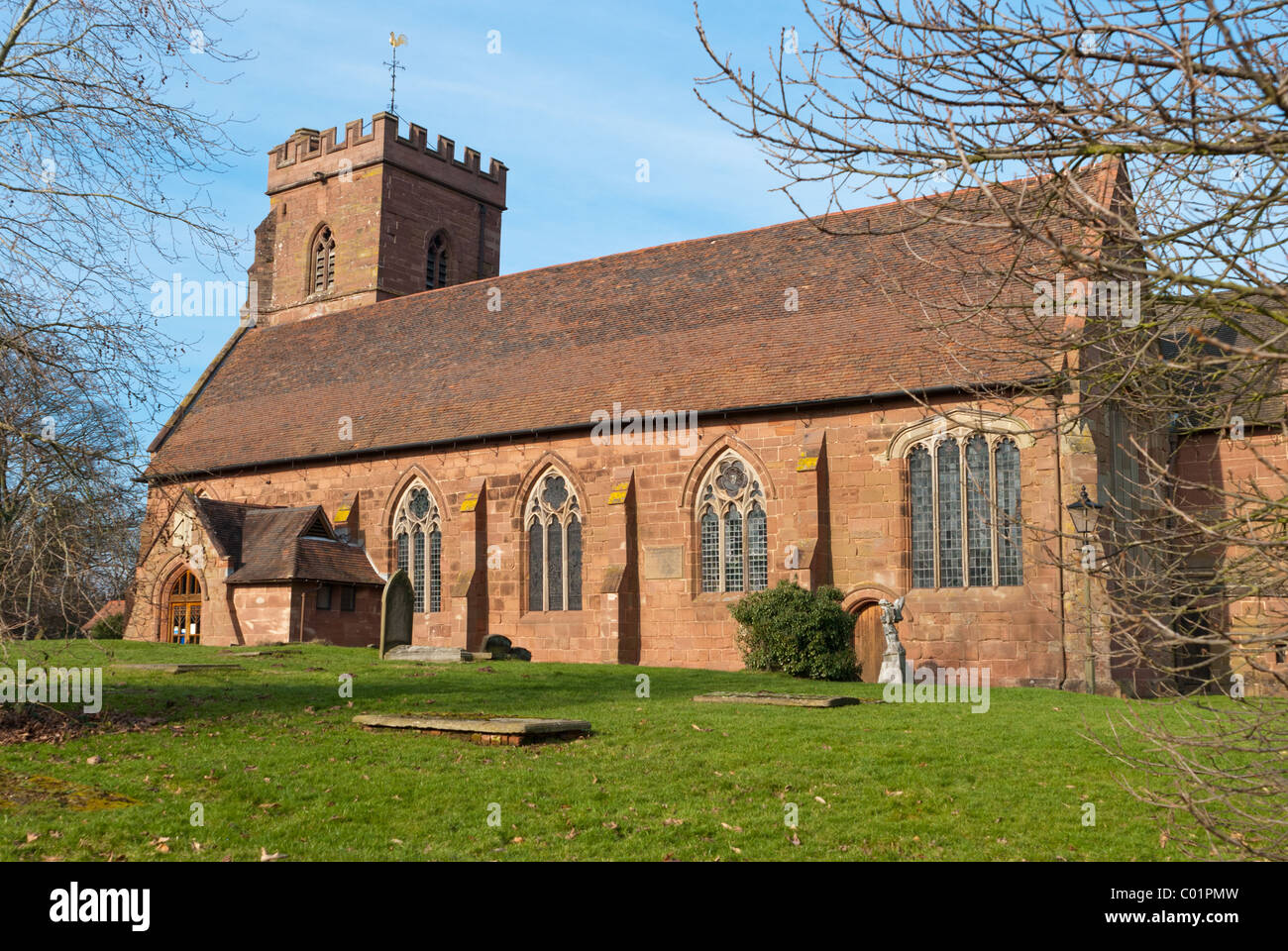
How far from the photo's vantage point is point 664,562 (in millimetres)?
27156

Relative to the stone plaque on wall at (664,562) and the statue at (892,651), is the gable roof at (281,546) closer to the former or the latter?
the stone plaque on wall at (664,562)

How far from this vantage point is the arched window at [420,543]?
1232 inches

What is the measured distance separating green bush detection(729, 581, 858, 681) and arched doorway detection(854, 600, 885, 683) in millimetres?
892

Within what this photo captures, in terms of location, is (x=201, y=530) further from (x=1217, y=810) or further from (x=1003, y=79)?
(x=1003, y=79)

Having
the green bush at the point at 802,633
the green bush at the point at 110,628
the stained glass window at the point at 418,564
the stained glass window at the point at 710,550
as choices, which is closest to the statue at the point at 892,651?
the green bush at the point at 802,633

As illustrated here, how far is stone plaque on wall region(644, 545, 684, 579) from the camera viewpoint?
26922mm

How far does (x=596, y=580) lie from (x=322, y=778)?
667 inches

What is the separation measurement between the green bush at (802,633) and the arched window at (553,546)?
636 centimetres

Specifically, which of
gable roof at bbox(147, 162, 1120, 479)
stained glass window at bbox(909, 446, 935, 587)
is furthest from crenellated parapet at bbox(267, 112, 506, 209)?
stained glass window at bbox(909, 446, 935, 587)

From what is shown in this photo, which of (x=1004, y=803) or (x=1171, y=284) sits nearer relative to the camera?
(x=1171, y=284)

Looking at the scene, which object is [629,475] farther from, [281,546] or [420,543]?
[281,546]

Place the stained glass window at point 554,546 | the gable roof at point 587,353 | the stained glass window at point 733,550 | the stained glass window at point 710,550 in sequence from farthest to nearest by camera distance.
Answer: the stained glass window at point 554,546 < the stained glass window at point 710,550 < the stained glass window at point 733,550 < the gable roof at point 587,353

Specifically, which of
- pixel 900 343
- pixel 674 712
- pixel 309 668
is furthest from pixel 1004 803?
pixel 900 343

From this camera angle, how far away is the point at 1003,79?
5.38m
